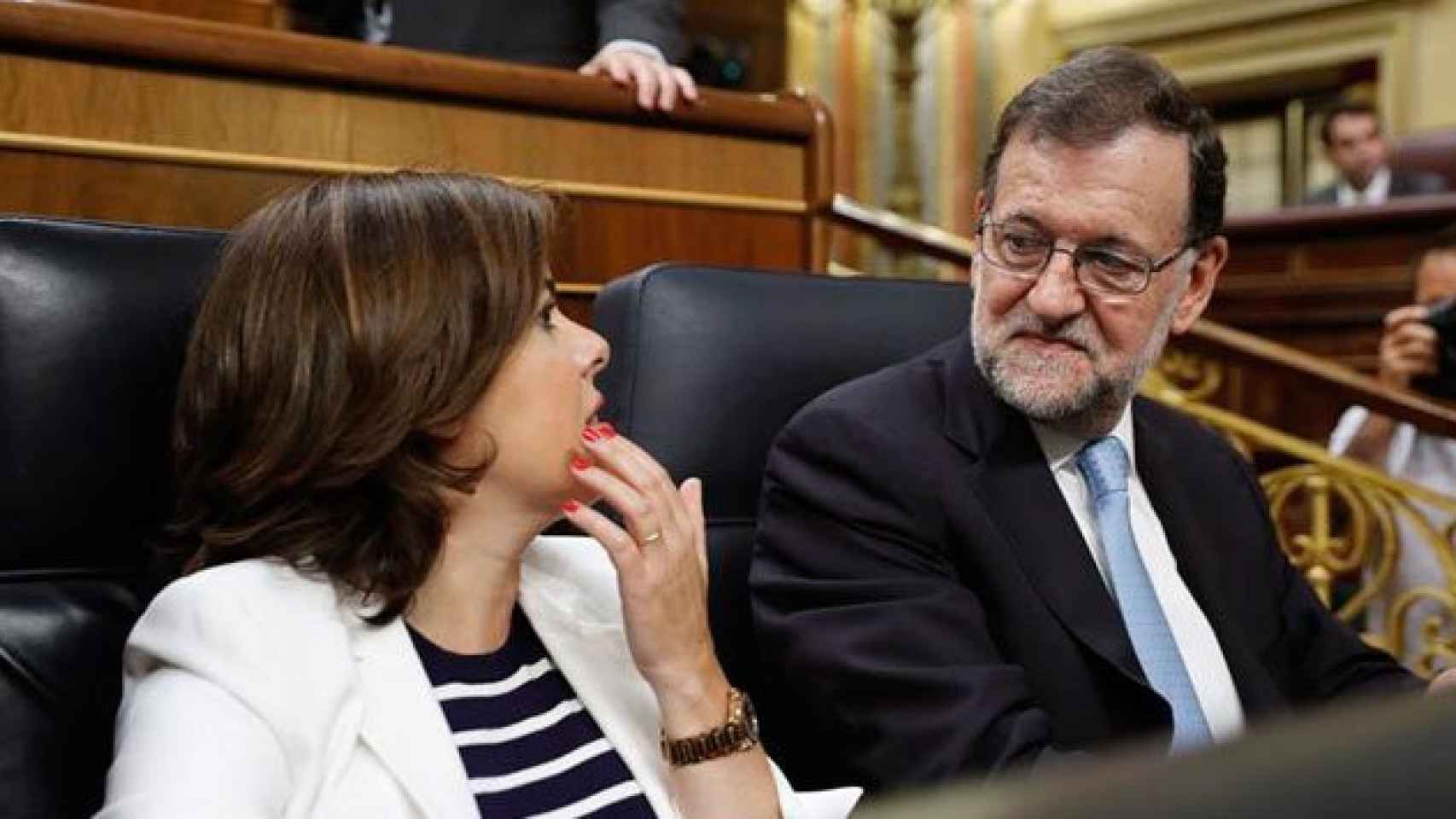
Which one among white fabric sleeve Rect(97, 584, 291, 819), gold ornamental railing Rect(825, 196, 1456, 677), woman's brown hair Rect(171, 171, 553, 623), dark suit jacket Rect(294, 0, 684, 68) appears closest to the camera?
white fabric sleeve Rect(97, 584, 291, 819)

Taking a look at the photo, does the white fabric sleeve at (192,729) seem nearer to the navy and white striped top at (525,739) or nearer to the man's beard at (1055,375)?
the navy and white striped top at (525,739)

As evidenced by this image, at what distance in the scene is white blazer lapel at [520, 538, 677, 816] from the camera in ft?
3.59

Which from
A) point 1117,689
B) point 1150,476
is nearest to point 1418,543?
point 1150,476

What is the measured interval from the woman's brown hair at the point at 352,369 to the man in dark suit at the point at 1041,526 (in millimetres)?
385

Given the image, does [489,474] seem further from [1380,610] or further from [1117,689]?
[1380,610]

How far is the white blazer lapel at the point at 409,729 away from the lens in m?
0.94

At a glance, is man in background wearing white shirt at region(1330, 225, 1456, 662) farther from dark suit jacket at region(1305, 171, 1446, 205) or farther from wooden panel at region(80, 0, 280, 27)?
dark suit jacket at region(1305, 171, 1446, 205)

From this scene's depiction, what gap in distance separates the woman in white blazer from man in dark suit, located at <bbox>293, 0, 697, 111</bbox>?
35.1 inches

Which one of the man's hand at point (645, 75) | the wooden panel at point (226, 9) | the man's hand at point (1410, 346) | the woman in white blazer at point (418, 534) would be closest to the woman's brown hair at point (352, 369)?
the woman in white blazer at point (418, 534)

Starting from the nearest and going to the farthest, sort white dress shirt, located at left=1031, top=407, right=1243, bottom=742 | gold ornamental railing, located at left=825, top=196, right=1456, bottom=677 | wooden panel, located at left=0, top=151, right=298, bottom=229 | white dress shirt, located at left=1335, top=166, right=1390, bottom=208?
white dress shirt, located at left=1031, top=407, right=1243, bottom=742 → wooden panel, located at left=0, top=151, right=298, bottom=229 → gold ornamental railing, located at left=825, top=196, right=1456, bottom=677 → white dress shirt, located at left=1335, top=166, right=1390, bottom=208

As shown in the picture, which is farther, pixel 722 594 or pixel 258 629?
pixel 722 594

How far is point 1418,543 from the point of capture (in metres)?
2.62

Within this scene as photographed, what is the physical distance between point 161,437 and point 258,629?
0.25 m

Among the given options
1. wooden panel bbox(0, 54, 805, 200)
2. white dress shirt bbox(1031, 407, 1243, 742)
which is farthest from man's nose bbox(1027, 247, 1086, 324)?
wooden panel bbox(0, 54, 805, 200)
